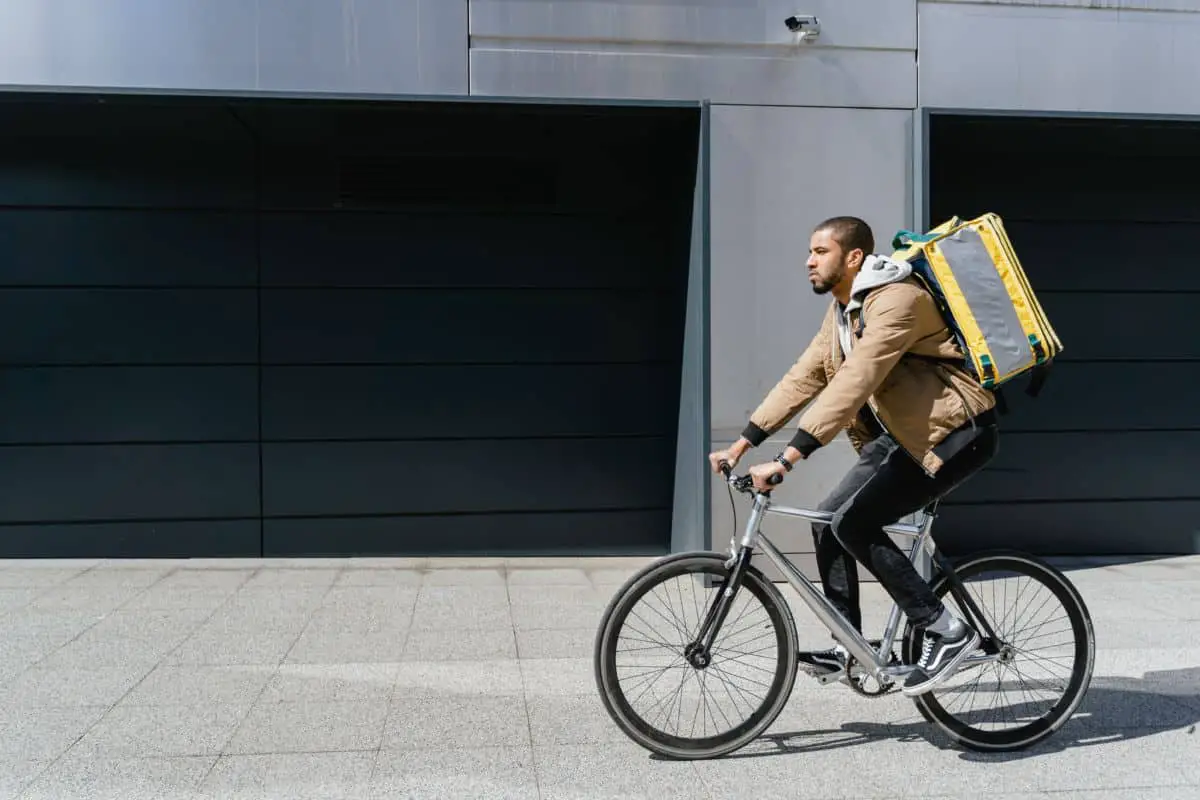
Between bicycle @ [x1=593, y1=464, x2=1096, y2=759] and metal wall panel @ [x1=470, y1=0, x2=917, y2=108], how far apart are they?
3.74 m

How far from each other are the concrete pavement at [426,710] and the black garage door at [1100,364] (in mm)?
1304

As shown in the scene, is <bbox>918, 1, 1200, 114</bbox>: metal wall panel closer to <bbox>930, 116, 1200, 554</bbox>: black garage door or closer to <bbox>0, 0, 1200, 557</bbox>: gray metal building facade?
<bbox>0, 0, 1200, 557</bbox>: gray metal building facade

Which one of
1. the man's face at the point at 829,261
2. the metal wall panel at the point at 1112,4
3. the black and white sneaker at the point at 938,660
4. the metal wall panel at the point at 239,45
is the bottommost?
the black and white sneaker at the point at 938,660

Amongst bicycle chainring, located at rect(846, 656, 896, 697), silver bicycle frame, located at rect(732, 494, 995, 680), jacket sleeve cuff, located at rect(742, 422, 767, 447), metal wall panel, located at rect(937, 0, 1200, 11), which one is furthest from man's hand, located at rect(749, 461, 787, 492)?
metal wall panel, located at rect(937, 0, 1200, 11)

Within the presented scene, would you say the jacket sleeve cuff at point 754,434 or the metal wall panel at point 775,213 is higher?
the metal wall panel at point 775,213

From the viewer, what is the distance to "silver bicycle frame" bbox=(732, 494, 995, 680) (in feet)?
12.5

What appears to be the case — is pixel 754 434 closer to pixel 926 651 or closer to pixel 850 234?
pixel 850 234

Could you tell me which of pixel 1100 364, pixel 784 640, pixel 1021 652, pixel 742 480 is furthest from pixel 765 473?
pixel 1100 364

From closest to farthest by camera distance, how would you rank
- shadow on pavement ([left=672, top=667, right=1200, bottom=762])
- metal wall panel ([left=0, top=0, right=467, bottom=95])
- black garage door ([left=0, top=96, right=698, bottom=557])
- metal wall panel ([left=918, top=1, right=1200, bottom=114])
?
shadow on pavement ([left=672, top=667, right=1200, bottom=762]), metal wall panel ([left=0, top=0, right=467, bottom=95]), metal wall panel ([left=918, top=1, right=1200, bottom=114]), black garage door ([left=0, top=96, right=698, bottom=557])

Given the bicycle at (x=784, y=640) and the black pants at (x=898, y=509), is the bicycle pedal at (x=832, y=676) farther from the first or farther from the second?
the black pants at (x=898, y=509)

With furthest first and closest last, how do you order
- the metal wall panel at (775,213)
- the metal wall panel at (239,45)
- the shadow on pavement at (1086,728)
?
the metal wall panel at (775,213)
the metal wall panel at (239,45)
the shadow on pavement at (1086,728)

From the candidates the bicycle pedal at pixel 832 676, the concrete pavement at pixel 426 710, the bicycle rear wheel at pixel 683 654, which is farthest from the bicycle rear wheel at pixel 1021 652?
the bicycle rear wheel at pixel 683 654

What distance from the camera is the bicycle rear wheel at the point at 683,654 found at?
3756 mm

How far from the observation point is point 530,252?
7824 mm
